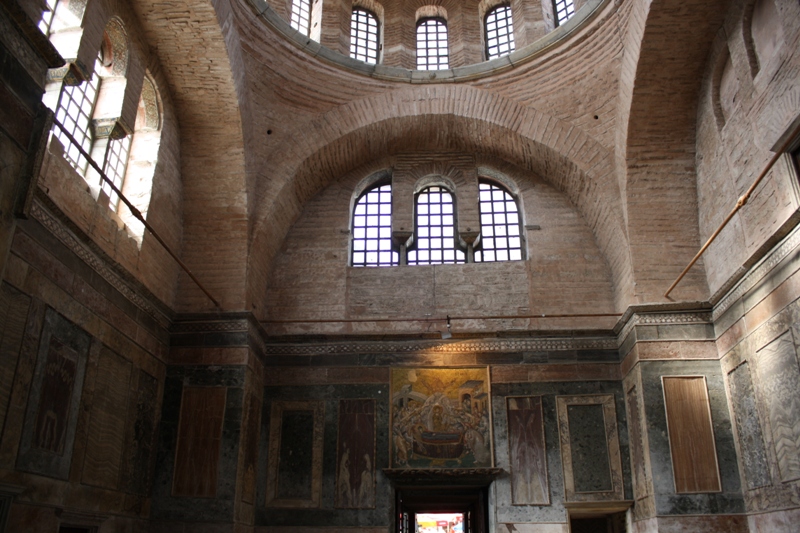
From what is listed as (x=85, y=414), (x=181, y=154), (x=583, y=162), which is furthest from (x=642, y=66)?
(x=85, y=414)

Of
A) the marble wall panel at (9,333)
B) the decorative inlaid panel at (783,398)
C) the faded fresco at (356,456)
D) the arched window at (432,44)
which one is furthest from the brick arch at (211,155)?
the decorative inlaid panel at (783,398)

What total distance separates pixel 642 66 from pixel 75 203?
8079 mm

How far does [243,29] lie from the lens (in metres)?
11.2

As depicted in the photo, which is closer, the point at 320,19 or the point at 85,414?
the point at 85,414

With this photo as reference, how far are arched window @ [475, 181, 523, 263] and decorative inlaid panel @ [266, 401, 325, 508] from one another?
13.4 ft

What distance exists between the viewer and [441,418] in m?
11.2

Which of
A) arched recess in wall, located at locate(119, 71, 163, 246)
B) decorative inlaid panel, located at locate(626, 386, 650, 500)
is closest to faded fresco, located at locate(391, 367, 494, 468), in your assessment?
decorative inlaid panel, located at locate(626, 386, 650, 500)

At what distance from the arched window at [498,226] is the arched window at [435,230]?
1.63 feet

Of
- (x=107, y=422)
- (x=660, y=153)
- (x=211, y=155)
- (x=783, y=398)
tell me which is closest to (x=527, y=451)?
(x=783, y=398)

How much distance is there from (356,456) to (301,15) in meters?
8.57

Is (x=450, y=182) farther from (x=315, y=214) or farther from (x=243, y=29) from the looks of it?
(x=243, y=29)

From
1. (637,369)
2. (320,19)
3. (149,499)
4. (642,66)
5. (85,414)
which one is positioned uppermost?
(320,19)

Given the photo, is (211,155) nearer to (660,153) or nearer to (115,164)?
(115,164)

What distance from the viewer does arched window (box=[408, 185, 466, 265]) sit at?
41.5 feet
